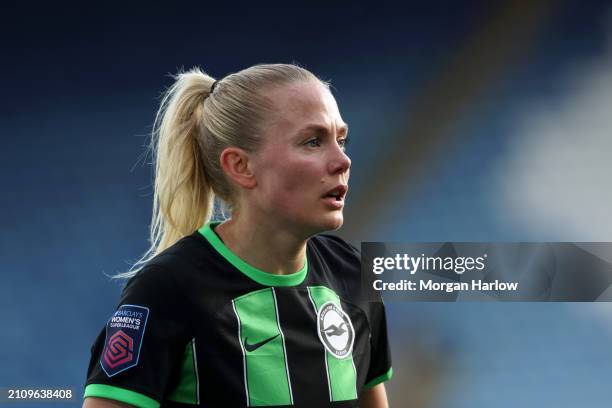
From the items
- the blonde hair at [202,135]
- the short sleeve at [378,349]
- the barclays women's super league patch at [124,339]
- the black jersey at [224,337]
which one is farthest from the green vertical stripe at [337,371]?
the barclays women's super league patch at [124,339]

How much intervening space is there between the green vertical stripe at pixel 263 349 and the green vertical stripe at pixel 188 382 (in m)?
0.09

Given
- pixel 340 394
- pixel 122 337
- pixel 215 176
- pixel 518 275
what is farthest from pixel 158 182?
pixel 518 275

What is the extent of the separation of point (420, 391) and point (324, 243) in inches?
114

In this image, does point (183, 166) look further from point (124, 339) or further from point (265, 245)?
point (124, 339)

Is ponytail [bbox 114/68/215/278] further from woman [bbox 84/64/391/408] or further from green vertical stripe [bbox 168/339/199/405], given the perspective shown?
green vertical stripe [bbox 168/339/199/405]

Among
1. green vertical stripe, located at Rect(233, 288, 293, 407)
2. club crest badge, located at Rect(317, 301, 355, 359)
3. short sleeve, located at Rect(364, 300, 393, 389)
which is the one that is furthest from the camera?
short sleeve, located at Rect(364, 300, 393, 389)

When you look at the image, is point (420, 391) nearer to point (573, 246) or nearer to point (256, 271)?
A: point (573, 246)

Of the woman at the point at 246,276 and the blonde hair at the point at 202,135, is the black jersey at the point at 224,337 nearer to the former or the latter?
the woman at the point at 246,276

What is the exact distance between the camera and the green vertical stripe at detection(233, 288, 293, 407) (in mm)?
1434

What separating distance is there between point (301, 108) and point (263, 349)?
0.43m

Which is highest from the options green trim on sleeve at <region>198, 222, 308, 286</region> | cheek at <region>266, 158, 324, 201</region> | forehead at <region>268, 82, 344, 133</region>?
forehead at <region>268, 82, 344, 133</region>

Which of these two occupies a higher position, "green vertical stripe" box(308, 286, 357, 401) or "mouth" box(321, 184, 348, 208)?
"mouth" box(321, 184, 348, 208)

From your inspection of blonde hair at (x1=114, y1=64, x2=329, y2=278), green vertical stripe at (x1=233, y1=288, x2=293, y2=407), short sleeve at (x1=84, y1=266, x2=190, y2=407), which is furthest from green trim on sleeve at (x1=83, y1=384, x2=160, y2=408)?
blonde hair at (x1=114, y1=64, x2=329, y2=278)

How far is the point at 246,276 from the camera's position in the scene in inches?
59.2
